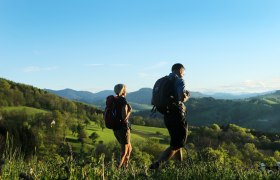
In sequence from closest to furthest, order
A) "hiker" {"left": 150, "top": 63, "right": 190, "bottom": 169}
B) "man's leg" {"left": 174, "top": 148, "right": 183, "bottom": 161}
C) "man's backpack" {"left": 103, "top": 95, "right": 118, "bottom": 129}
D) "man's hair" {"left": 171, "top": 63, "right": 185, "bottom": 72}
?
"hiker" {"left": 150, "top": 63, "right": 190, "bottom": 169}
"man's leg" {"left": 174, "top": 148, "right": 183, "bottom": 161}
"man's hair" {"left": 171, "top": 63, "right": 185, "bottom": 72}
"man's backpack" {"left": 103, "top": 95, "right": 118, "bottom": 129}

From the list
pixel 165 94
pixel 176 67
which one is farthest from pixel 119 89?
pixel 165 94

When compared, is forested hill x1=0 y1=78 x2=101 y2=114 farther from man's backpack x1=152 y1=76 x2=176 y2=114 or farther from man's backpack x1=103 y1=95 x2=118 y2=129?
man's backpack x1=152 y1=76 x2=176 y2=114

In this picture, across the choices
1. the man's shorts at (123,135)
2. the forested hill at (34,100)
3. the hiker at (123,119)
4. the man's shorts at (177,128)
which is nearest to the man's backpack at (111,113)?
the hiker at (123,119)

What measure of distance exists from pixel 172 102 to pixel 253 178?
3.49 m

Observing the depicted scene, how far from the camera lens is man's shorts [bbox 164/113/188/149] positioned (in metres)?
7.04

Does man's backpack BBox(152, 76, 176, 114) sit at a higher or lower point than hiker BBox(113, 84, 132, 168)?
higher

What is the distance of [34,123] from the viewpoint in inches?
3706

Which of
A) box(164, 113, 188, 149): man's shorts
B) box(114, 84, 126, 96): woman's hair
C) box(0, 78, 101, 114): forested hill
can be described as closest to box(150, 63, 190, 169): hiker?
box(164, 113, 188, 149): man's shorts

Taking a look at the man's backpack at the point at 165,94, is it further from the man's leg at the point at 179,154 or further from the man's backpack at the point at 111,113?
the man's backpack at the point at 111,113

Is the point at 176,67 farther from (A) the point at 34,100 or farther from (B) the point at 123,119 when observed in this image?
(A) the point at 34,100

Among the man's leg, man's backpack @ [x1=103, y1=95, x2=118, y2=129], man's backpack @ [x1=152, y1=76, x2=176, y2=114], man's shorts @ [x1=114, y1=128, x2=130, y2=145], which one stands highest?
man's backpack @ [x1=152, y1=76, x2=176, y2=114]

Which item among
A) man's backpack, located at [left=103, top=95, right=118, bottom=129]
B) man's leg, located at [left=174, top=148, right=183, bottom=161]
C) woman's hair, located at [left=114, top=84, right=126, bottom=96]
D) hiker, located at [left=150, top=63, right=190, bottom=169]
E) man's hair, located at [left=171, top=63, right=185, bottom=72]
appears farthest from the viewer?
woman's hair, located at [left=114, top=84, right=126, bottom=96]

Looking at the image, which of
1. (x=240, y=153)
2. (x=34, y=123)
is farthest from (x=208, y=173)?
(x=34, y=123)

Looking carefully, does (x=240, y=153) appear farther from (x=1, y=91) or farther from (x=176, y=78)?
(x=1, y=91)
